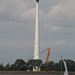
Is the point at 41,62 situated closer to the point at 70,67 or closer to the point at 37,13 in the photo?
the point at 70,67

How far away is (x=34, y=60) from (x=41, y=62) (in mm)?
4523

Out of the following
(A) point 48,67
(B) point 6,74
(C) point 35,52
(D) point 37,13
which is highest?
(D) point 37,13

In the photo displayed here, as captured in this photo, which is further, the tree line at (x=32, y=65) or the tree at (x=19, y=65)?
the tree at (x=19, y=65)

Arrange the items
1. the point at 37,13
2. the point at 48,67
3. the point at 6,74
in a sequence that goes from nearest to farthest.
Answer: the point at 6,74 → the point at 48,67 → the point at 37,13

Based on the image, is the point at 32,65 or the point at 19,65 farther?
the point at 19,65

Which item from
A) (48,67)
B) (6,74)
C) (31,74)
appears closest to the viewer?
(6,74)

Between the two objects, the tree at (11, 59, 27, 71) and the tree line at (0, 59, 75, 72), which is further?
the tree at (11, 59, 27, 71)

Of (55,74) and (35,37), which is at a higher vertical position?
(35,37)

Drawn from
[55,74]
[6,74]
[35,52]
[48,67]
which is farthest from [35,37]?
[6,74]

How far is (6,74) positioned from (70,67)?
65.8 metres

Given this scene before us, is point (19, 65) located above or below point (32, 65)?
above

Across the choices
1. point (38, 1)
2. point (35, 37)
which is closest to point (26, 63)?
point (35, 37)

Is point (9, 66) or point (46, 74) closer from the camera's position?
point (46, 74)

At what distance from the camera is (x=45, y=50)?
143m
